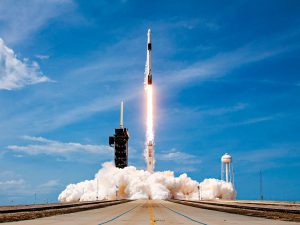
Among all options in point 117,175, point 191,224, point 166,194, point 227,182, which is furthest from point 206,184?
point 191,224

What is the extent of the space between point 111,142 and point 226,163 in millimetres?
40069

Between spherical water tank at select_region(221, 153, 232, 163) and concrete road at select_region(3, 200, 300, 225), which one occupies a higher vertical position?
spherical water tank at select_region(221, 153, 232, 163)

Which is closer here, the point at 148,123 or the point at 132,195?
the point at 148,123

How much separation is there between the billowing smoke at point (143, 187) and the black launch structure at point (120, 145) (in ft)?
10.5

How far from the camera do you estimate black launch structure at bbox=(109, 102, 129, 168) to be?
142875mm

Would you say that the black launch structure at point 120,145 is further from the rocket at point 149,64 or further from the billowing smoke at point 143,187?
the rocket at point 149,64

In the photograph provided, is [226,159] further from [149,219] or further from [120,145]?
[149,219]

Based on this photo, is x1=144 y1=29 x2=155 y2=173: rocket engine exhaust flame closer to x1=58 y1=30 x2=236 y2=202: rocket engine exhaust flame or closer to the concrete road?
x1=58 y1=30 x2=236 y2=202: rocket engine exhaust flame

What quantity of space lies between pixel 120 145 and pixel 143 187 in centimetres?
2197

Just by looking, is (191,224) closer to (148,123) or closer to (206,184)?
(148,123)

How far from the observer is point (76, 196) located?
13838 centimetres

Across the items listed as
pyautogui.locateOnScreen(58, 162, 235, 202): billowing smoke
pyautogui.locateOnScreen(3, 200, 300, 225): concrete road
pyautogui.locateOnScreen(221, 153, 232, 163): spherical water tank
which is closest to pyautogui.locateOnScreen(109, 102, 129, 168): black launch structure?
pyautogui.locateOnScreen(58, 162, 235, 202): billowing smoke

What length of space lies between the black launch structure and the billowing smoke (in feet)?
10.5

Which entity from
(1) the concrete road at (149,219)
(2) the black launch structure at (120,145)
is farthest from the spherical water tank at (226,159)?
(1) the concrete road at (149,219)
